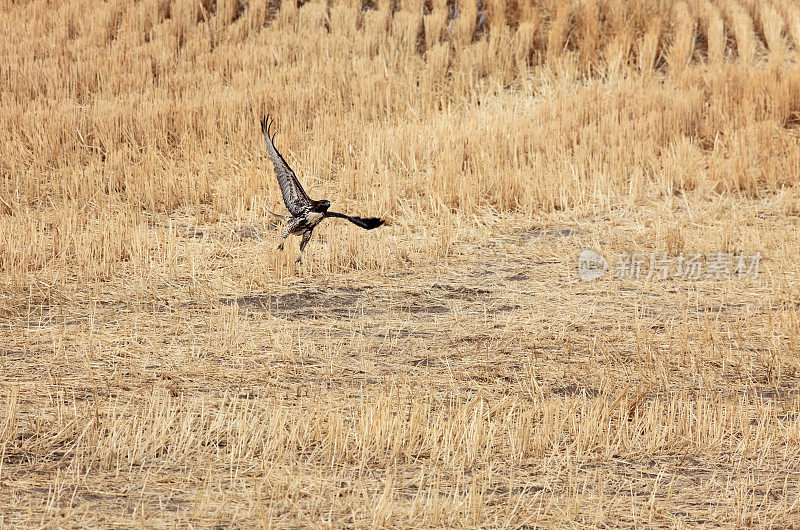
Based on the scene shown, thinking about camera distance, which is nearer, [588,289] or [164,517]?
[164,517]

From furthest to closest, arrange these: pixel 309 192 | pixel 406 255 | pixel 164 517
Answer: pixel 309 192 < pixel 406 255 < pixel 164 517

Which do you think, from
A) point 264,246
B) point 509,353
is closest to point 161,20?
point 264,246

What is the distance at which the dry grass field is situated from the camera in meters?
4.47

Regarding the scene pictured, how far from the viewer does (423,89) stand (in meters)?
12.9

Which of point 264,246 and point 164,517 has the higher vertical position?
point 264,246

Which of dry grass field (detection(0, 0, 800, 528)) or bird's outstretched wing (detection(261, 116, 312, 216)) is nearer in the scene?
dry grass field (detection(0, 0, 800, 528))

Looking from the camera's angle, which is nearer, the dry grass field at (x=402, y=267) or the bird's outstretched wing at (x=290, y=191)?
the dry grass field at (x=402, y=267)

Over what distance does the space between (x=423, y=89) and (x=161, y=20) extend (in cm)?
499

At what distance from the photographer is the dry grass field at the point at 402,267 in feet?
14.7

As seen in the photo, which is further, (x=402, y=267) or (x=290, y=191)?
(x=402, y=267)

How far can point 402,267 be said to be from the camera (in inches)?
338

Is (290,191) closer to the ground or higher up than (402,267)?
higher up

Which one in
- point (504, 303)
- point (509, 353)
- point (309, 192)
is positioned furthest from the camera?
point (309, 192)

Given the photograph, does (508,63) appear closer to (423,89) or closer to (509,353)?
(423,89)
